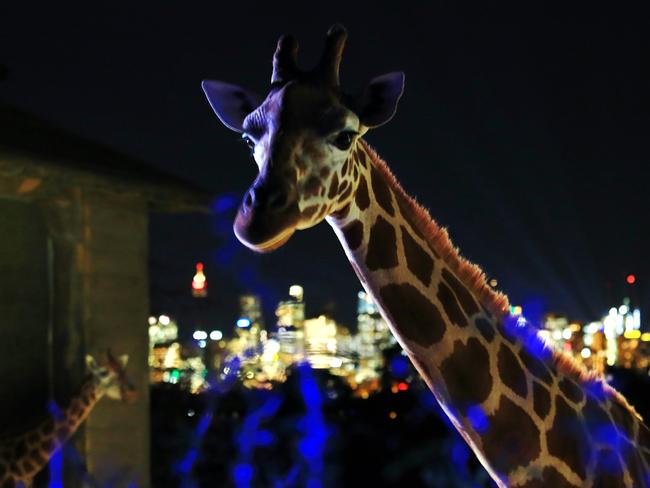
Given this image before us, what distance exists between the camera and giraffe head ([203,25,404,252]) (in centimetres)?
224

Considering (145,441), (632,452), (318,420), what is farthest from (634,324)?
(632,452)

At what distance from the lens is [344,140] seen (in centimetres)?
244

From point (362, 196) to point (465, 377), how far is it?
59 cm

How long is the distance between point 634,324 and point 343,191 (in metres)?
40.2

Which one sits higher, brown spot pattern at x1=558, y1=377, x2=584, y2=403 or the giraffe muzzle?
the giraffe muzzle

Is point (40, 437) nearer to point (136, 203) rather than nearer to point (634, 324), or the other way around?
point (136, 203)

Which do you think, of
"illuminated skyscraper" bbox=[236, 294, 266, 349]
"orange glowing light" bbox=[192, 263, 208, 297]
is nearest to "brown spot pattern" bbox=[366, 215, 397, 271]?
"orange glowing light" bbox=[192, 263, 208, 297]

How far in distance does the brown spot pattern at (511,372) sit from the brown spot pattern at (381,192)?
55 centimetres

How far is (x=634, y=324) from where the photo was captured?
132 feet

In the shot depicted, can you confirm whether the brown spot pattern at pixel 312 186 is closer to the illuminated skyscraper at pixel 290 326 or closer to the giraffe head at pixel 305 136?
the giraffe head at pixel 305 136

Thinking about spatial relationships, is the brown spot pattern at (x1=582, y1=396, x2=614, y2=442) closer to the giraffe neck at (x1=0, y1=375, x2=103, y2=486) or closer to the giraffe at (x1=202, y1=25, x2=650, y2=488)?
the giraffe at (x1=202, y1=25, x2=650, y2=488)

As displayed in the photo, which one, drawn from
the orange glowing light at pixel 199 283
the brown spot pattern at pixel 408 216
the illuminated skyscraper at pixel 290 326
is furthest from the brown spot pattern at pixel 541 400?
the orange glowing light at pixel 199 283

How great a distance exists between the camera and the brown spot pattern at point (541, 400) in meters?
2.85

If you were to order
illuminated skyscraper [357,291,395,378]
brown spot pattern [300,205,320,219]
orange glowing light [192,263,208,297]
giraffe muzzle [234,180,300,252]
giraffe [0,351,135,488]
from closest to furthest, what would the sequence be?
1. giraffe muzzle [234,180,300,252]
2. brown spot pattern [300,205,320,219]
3. giraffe [0,351,135,488]
4. illuminated skyscraper [357,291,395,378]
5. orange glowing light [192,263,208,297]
